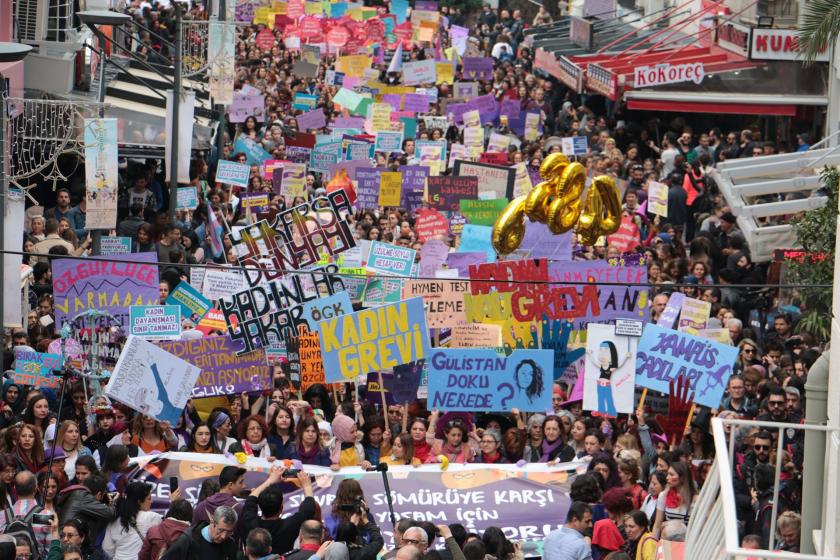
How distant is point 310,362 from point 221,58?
11944 mm

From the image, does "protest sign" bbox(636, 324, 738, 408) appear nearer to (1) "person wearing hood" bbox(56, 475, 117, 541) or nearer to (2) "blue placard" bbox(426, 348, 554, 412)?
(2) "blue placard" bbox(426, 348, 554, 412)

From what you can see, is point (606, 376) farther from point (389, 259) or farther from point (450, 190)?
point (450, 190)

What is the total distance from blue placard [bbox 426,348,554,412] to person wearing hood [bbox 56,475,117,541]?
138 inches

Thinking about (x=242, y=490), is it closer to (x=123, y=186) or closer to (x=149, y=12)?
(x=123, y=186)

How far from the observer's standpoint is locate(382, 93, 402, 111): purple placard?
32531 millimetres

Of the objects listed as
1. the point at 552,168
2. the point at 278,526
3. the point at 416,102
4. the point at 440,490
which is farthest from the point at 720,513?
the point at 416,102

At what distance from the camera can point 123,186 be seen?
25.0 meters

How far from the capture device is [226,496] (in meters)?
11.0

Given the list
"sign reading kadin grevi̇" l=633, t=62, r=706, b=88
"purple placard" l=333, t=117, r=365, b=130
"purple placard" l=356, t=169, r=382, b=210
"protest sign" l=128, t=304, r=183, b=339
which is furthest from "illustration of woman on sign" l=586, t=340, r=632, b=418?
"sign reading kadin grevi̇" l=633, t=62, r=706, b=88

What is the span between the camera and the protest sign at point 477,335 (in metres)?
15.4

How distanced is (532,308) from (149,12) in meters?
30.3

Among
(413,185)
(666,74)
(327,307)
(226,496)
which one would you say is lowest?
(226,496)

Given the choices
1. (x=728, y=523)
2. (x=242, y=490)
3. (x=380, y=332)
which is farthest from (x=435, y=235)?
(x=728, y=523)

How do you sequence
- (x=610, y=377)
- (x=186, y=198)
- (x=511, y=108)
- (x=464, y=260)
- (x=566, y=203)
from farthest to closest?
1. (x=511, y=108)
2. (x=186, y=198)
3. (x=566, y=203)
4. (x=464, y=260)
5. (x=610, y=377)
